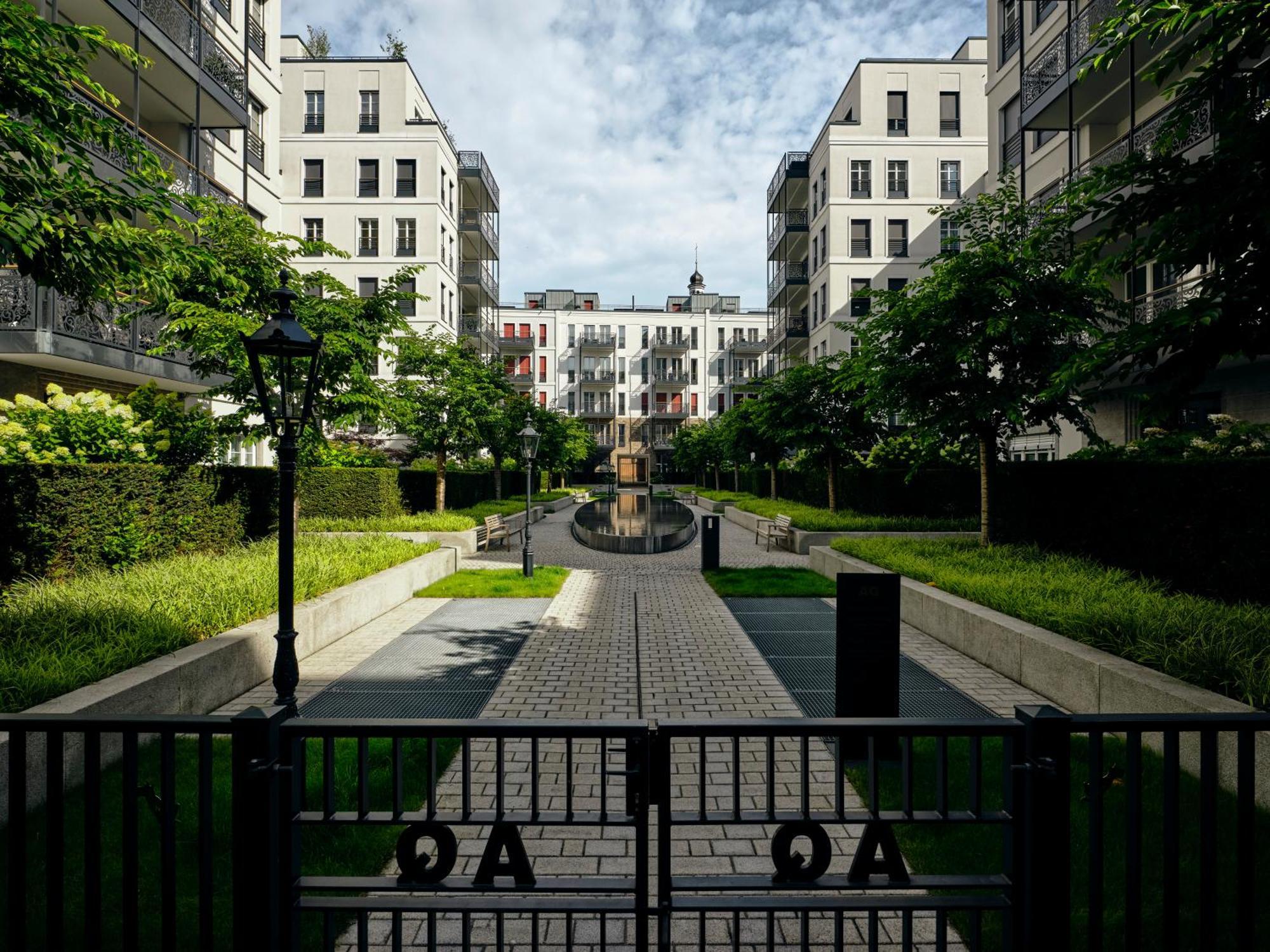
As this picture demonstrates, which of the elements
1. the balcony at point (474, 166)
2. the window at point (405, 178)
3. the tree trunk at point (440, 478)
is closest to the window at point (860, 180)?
the balcony at point (474, 166)

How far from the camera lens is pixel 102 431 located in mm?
10023

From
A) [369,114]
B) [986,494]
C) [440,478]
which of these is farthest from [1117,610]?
[369,114]

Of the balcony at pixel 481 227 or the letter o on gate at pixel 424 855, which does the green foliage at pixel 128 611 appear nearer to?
the letter o on gate at pixel 424 855

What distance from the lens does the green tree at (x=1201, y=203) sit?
437 cm

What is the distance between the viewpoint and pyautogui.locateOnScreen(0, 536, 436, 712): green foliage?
5.07 m

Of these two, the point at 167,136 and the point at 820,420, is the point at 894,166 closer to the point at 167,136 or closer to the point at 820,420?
the point at 820,420

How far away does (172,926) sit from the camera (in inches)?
91.1

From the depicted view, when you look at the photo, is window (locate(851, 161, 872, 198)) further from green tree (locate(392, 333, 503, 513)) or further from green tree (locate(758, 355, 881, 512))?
green tree (locate(392, 333, 503, 513))

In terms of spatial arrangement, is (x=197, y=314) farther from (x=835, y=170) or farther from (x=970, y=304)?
(x=835, y=170)

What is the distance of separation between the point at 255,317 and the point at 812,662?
1022 cm

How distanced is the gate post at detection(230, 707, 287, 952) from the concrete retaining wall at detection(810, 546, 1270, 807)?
3.72 metres

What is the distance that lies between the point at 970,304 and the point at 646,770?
10.9m

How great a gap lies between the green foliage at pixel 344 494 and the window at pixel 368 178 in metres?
22.2

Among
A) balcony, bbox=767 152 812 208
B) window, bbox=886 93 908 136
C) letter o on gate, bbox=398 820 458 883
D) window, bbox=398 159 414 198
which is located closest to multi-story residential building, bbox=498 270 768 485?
balcony, bbox=767 152 812 208
